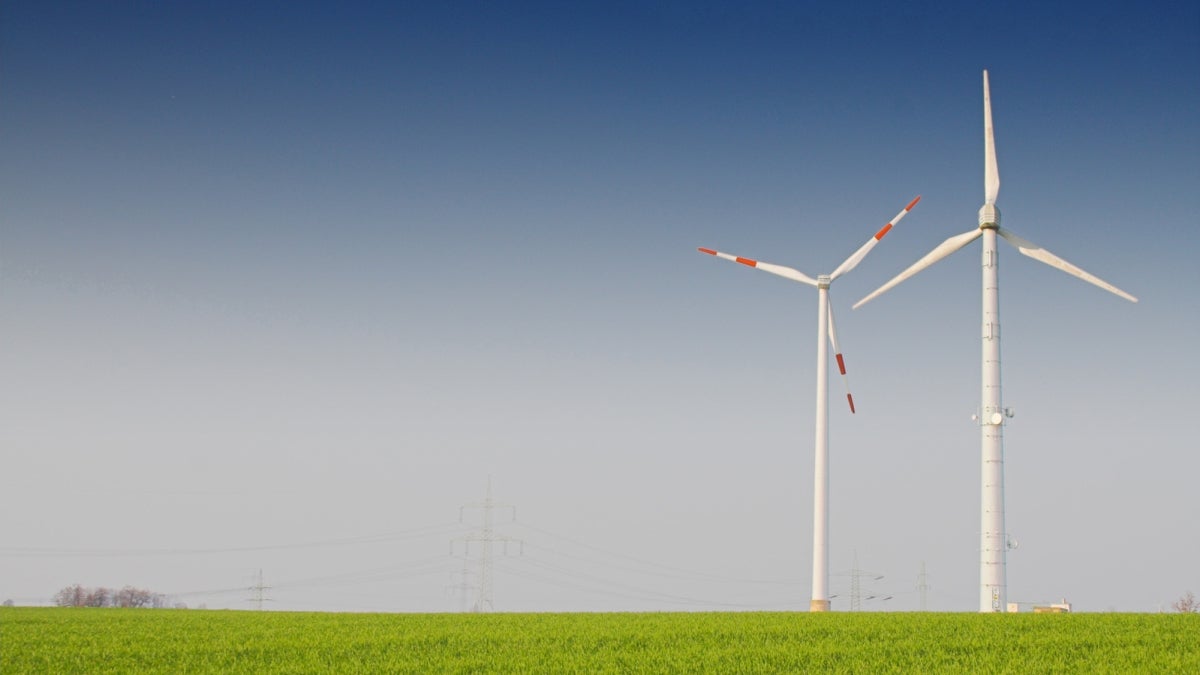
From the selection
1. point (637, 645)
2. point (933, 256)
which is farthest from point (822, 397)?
point (637, 645)

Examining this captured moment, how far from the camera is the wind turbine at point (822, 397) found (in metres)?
53.0

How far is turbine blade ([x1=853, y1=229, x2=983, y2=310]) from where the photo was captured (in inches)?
2139

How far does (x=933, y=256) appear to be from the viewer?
2196 inches

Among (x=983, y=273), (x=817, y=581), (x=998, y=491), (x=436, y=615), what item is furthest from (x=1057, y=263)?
(x=436, y=615)

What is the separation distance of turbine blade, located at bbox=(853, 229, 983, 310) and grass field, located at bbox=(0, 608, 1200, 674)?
23.4 m

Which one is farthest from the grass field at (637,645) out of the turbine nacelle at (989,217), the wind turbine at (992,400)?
the turbine nacelle at (989,217)

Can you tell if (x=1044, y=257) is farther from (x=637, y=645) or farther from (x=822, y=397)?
(x=637, y=645)

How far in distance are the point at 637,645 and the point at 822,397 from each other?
29.4 metres

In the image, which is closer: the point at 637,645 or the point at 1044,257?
the point at 637,645

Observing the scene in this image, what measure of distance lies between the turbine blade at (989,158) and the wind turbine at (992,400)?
90 millimetres

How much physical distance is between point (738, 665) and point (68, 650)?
18.9 metres

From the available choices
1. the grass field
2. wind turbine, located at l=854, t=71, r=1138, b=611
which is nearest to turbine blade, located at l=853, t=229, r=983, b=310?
wind turbine, located at l=854, t=71, r=1138, b=611

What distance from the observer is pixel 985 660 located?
25.7 meters

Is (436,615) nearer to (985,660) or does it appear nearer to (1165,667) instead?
(985,660)
